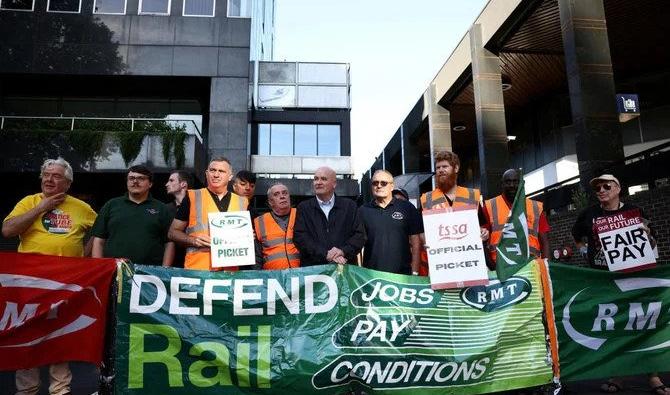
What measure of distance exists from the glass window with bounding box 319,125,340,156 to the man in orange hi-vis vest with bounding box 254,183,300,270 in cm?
2195

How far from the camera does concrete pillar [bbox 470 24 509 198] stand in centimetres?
1872

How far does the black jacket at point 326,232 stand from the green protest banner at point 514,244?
1.35 meters

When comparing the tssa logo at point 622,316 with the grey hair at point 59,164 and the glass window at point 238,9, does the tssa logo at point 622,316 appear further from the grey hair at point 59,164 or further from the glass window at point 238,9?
the glass window at point 238,9

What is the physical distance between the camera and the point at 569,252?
13422mm

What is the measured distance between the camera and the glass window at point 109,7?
65.8 feet

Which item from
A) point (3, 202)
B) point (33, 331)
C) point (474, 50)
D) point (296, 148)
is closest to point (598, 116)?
point (474, 50)

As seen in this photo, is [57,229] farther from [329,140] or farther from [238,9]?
[329,140]

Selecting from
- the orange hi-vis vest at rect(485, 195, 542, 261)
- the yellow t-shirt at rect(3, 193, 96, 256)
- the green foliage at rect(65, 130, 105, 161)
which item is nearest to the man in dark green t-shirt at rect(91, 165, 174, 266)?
the yellow t-shirt at rect(3, 193, 96, 256)

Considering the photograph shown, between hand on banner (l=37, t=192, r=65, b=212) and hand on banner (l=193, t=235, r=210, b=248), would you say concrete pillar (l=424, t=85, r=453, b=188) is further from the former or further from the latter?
hand on banner (l=37, t=192, r=65, b=212)

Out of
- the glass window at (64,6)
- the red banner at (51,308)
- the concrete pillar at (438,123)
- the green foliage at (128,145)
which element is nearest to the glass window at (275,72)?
the concrete pillar at (438,123)

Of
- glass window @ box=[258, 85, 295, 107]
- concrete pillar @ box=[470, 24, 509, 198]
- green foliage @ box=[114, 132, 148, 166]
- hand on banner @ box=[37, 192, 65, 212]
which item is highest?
glass window @ box=[258, 85, 295, 107]

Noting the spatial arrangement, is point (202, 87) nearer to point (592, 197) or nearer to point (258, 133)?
point (258, 133)

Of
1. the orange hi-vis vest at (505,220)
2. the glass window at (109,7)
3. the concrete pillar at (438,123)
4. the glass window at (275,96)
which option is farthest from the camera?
the glass window at (275,96)

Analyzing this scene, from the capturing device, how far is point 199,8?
67.1 feet
